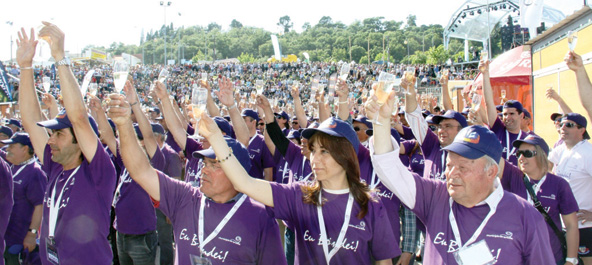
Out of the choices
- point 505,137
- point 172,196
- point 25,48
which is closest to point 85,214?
point 172,196

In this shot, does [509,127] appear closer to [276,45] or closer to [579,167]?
[579,167]

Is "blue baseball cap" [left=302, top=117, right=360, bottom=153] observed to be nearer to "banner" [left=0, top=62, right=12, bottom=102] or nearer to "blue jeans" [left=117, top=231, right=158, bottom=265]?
"blue jeans" [left=117, top=231, right=158, bottom=265]

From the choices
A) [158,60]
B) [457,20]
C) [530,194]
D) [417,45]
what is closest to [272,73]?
[457,20]

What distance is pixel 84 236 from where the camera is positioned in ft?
10.9

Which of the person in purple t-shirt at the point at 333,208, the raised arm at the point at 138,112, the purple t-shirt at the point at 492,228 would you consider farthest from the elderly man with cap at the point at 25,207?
the purple t-shirt at the point at 492,228

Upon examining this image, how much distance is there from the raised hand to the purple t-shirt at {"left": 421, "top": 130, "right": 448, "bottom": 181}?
143 inches

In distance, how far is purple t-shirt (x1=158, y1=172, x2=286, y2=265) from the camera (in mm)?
2779

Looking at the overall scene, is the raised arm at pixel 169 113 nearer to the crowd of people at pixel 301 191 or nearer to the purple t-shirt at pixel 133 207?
the crowd of people at pixel 301 191

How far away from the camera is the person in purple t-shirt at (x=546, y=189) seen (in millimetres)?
3736

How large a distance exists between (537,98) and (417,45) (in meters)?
113

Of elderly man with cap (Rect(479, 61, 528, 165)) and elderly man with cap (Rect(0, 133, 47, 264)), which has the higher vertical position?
elderly man with cap (Rect(479, 61, 528, 165))

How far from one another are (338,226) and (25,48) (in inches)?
109

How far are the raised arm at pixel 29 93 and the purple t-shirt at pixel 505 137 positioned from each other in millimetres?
4732

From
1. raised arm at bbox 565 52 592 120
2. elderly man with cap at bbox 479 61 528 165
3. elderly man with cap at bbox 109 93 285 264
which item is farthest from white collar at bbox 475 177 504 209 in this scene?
elderly man with cap at bbox 479 61 528 165
